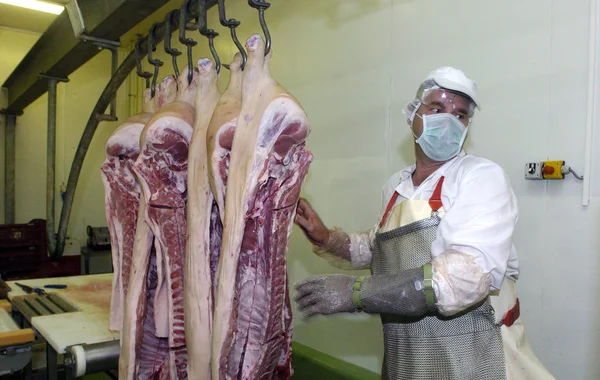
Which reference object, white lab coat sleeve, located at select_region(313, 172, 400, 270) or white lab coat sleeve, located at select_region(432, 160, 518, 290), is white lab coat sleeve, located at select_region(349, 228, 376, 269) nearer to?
white lab coat sleeve, located at select_region(313, 172, 400, 270)

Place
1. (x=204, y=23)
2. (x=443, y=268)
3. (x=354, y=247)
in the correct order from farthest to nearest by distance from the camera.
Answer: (x=354, y=247)
(x=204, y=23)
(x=443, y=268)

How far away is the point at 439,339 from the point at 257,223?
79 centimetres

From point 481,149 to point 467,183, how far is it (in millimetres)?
754

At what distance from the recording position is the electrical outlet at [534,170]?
78.3 inches

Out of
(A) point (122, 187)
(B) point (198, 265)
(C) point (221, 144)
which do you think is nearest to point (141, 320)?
(B) point (198, 265)

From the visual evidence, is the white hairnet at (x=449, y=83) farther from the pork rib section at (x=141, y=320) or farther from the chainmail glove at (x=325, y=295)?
the pork rib section at (x=141, y=320)

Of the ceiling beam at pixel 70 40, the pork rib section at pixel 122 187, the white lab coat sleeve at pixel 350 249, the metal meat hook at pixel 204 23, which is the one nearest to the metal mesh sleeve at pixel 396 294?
the white lab coat sleeve at pixel 350 249

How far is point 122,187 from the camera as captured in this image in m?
1.90

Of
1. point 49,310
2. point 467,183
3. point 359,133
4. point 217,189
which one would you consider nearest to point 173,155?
point 217,189

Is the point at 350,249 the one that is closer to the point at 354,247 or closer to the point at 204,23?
the point at 354,247

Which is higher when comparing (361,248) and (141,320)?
(361,248)

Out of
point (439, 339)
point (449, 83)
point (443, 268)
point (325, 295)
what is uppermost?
point (449, 83)

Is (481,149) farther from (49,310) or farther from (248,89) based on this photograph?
(49,310)

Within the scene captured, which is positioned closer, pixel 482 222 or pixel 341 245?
pixel 482 222
